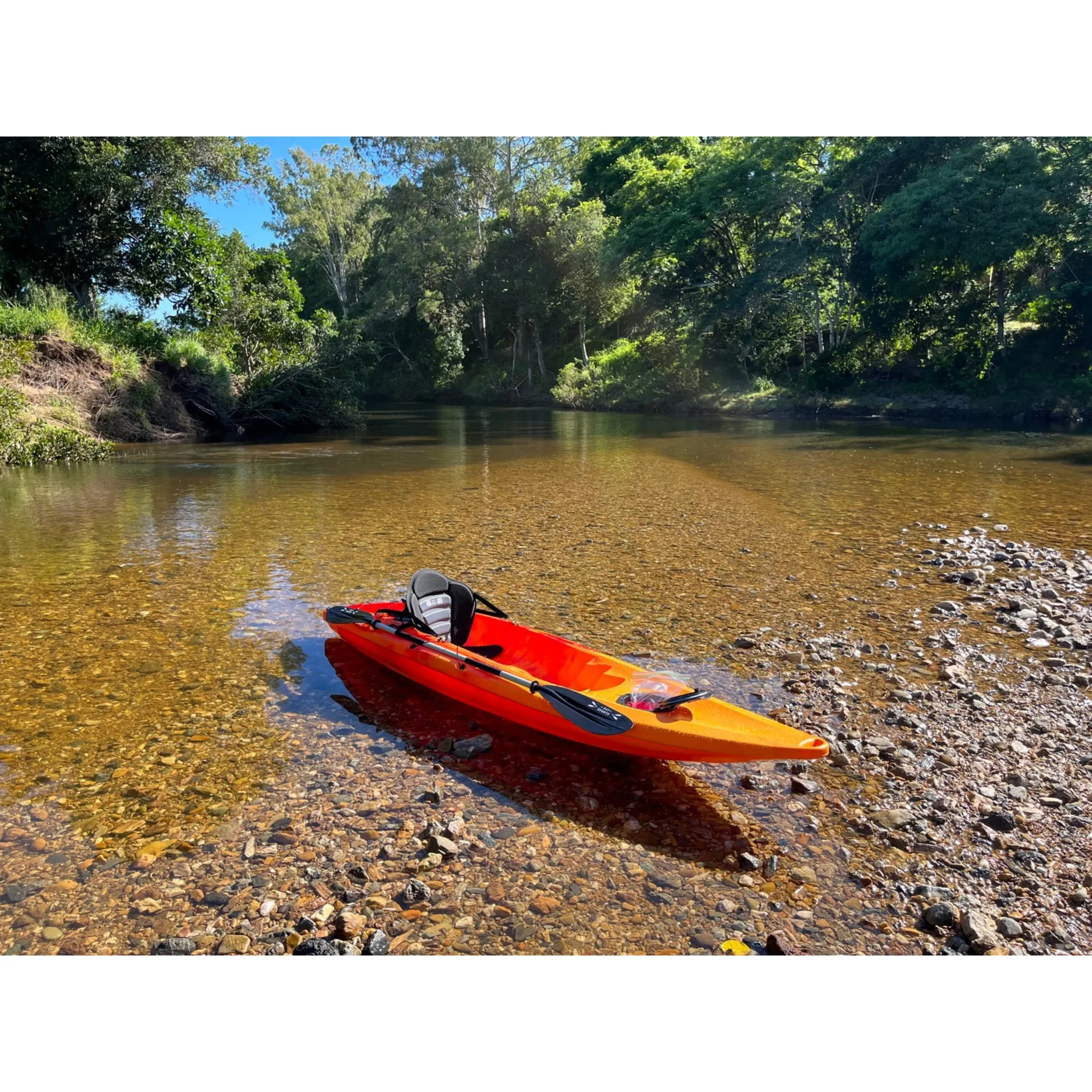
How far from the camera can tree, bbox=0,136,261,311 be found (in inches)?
756

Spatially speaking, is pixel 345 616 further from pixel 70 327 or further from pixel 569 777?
pixel 70 327

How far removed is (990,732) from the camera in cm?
488

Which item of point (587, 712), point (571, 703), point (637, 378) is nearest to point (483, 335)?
point (637, 378)

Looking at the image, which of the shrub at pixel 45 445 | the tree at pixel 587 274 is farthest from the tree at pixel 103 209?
the tree at pixel 587 274

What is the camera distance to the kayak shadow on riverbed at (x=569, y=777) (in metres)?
4.07

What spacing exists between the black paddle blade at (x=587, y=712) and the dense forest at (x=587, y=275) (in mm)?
17117

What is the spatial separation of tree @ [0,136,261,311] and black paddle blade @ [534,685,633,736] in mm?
20848

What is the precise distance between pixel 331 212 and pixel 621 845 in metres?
54.8

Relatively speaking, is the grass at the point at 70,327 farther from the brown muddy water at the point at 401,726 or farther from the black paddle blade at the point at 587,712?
the black paddle blade at the point at 587,712

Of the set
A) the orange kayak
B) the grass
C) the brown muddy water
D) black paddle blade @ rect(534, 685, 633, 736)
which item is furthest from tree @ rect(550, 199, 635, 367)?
black paddle blade @ rect(534, 685, 633, 736)

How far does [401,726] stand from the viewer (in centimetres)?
534
